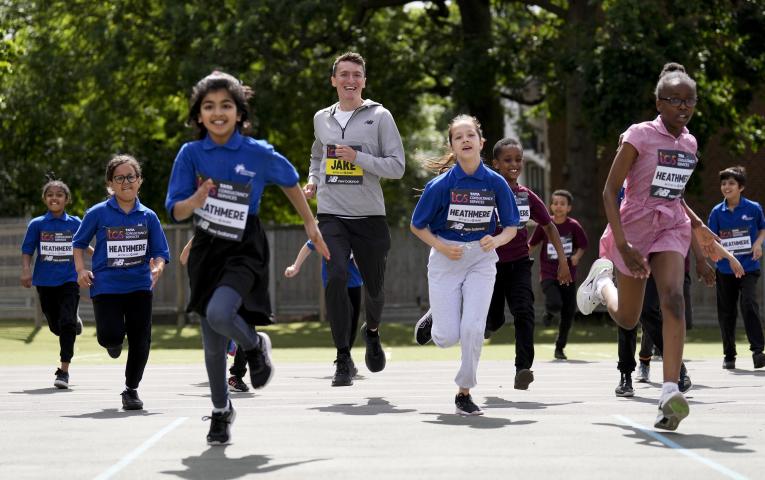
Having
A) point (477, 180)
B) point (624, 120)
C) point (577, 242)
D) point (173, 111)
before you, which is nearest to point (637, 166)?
point (477, 180)

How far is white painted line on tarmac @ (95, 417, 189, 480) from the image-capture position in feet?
21.0

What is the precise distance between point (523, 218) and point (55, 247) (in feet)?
16.2

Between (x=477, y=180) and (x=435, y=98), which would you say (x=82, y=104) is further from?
(x=477, y=180)

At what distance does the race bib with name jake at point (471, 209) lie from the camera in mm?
9312

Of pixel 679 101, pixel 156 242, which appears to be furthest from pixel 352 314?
pixel 679 101

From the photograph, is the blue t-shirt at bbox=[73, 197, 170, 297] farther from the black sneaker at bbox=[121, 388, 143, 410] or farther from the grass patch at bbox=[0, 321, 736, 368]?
the grass patch at bbox=[0, 321, 736, 368]

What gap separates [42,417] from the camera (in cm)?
925

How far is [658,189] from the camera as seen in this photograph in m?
8.45

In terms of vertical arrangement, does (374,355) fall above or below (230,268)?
below

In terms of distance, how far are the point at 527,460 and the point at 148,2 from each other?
24485 millimetres

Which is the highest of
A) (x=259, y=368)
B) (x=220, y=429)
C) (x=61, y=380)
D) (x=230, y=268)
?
(x=230, y=268)

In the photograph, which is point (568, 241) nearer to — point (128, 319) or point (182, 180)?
point (128, 319)

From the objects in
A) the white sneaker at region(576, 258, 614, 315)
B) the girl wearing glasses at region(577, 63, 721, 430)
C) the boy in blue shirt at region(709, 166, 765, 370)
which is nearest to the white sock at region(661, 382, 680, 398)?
the girl wearing glasses at region(577, 63, 721, 430)

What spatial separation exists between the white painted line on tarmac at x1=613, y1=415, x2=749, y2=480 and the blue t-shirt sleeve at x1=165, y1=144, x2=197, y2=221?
2819 mm
